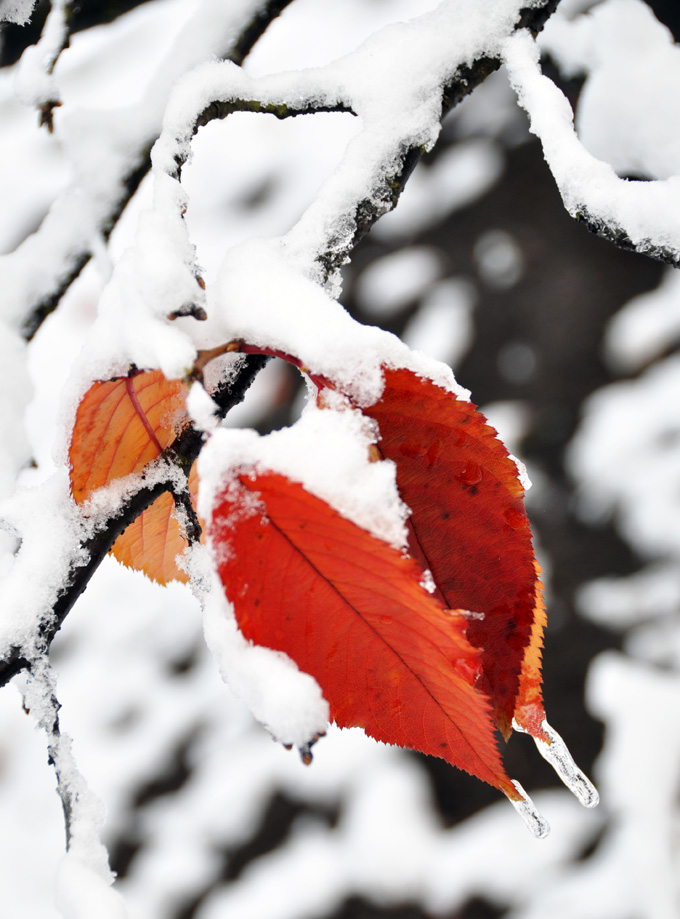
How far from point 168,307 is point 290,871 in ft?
2.55

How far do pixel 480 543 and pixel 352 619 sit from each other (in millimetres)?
38

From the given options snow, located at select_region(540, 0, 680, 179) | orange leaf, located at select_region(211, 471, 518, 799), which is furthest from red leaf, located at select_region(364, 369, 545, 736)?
snow, located at select_region(540, 0, 680, 179)

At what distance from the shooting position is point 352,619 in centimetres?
13

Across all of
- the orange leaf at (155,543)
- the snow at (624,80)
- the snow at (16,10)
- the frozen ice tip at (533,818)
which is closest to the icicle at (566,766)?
the frozen ice tip at (533,818)

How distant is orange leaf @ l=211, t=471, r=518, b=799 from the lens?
118mm

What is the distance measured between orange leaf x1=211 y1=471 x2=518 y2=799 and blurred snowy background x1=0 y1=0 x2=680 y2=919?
50cm

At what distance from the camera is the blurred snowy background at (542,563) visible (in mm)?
592

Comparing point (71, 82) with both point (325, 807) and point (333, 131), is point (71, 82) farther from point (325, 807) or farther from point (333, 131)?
point (325, 807)

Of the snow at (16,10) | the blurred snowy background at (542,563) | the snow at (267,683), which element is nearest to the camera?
the snow at (267,683)

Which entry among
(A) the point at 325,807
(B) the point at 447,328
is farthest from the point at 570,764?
(A) the point at 325,807

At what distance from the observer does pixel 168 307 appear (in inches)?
5.1

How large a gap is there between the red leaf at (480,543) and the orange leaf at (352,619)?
16mm

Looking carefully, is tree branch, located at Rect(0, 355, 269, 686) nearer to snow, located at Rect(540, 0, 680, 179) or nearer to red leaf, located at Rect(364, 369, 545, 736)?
red leaf, located at Rect(364, 369, 545, 736)

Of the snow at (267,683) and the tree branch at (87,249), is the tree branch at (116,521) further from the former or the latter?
the tree branch at (87,249)
